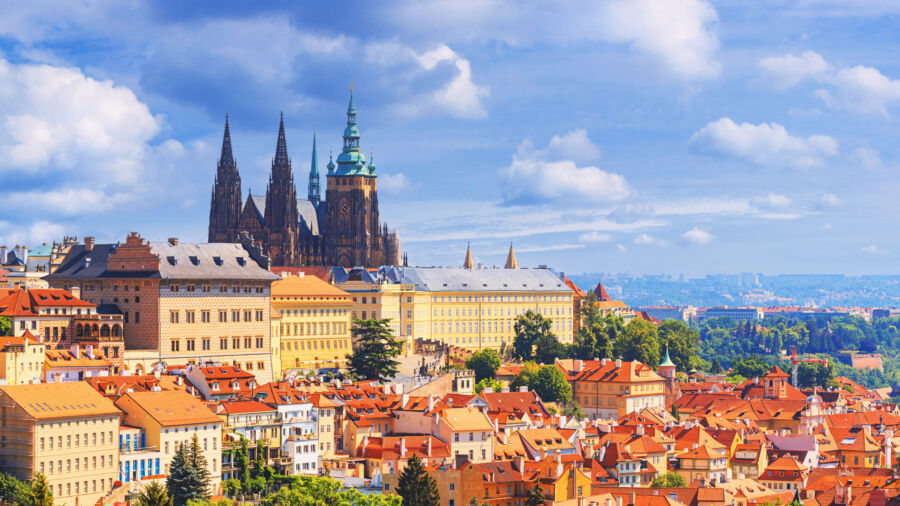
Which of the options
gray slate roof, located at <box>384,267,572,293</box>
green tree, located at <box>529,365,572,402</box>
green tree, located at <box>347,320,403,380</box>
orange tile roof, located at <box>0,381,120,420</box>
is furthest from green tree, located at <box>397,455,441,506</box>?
gray slate roof, located at <box>384,267,572,293</box>

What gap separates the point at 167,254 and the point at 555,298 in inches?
2667

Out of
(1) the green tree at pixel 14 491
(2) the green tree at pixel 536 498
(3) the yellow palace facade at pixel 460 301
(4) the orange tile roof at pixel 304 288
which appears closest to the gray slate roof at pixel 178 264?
(4) the orange tile roof at pixel 304 288

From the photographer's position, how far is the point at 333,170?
7618 inches

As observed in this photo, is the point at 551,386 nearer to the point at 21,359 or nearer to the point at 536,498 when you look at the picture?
the point at 536,498

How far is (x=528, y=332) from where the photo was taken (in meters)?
160

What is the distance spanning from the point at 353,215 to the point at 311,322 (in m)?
53.2

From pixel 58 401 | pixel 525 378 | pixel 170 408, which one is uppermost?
pixel 525 378

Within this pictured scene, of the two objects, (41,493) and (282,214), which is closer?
(41,493)

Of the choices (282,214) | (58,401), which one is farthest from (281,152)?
(58,401)

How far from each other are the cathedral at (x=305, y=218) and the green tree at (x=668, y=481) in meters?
80.6

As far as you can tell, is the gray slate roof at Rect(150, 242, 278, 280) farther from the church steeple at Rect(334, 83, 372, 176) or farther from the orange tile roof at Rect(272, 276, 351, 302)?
the church steeple at Rect(334, 83, 372, 176)

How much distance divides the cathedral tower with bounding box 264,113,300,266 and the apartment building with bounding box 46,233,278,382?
5876cm

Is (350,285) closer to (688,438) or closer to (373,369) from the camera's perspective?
(373,369)

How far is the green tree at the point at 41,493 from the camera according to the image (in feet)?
245
